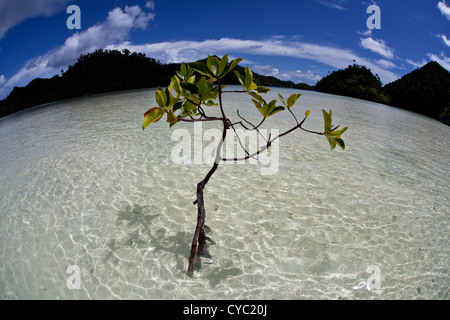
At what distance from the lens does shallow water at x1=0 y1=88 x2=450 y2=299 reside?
1699 millimetres

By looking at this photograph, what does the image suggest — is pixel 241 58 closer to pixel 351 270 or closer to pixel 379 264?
pixel 351 270

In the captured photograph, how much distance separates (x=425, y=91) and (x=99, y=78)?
42439 millimetres

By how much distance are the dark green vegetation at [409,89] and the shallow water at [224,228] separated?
21.1 metres

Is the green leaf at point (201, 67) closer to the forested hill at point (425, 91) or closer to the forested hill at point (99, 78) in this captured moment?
the forested hill at point (99, 78)

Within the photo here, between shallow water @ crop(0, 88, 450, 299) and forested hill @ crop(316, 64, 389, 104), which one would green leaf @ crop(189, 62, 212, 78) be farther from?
forested hill @ crop(316, 64, 389, 104)

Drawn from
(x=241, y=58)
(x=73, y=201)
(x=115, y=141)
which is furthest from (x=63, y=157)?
(x=241, y=58)

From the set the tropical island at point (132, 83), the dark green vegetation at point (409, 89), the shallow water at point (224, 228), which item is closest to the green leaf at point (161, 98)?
the shallow water at point (224, 228)

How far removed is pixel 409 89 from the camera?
3359 cm

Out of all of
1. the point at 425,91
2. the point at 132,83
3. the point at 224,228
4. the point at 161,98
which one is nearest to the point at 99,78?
the point at 132,83

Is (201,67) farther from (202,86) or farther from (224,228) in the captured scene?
(224,228)

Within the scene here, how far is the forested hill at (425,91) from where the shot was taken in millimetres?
27844

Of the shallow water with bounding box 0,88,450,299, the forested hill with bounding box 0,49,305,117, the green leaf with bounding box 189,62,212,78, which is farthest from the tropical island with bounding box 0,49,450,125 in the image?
the green leaf with bounding box 189,62,212,78

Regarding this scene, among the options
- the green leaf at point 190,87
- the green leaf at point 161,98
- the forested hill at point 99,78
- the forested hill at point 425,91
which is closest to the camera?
the green leaf at point 161,98

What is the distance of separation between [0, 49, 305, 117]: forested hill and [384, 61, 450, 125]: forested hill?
70.5 ft
